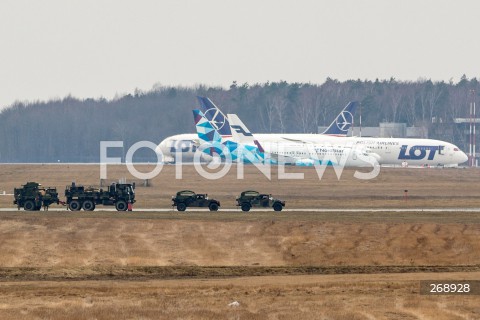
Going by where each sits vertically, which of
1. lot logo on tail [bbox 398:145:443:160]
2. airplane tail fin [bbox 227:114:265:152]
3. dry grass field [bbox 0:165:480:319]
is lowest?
dry grass field [bbox 0:165:480:319]

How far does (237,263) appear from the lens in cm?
5669

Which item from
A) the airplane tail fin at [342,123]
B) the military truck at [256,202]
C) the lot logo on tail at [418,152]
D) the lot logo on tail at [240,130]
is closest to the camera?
the military truck at [256,202]

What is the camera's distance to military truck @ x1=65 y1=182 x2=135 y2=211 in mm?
75750

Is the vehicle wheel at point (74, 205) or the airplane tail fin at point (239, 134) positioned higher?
the airplane tail fin at point (239, 134)

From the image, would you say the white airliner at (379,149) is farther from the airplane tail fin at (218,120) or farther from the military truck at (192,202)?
the military truck at (192,202)

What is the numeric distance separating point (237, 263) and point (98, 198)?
856 inches

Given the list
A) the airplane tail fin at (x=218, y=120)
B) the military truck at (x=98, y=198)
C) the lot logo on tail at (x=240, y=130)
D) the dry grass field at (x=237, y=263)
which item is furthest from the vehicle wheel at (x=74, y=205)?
the airplane tail fin at (x=218, y=120)

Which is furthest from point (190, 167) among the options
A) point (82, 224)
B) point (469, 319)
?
point (469, 319)

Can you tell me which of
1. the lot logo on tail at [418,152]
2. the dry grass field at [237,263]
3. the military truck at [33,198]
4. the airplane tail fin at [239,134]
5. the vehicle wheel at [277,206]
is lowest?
the dry grass field at [237,263]

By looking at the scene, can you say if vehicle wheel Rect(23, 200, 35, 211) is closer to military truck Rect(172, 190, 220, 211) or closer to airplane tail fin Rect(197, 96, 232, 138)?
military truck Rect(172, 190, 220, 211)

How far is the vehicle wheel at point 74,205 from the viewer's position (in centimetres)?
7556

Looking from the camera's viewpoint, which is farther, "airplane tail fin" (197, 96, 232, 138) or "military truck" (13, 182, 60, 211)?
"airplane tail fin" (197, 96, 232, 138)

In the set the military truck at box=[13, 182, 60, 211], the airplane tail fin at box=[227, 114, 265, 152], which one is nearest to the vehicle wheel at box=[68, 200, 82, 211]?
the military truck at box=[13, 182, 60, 211]

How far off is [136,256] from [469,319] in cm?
2297
